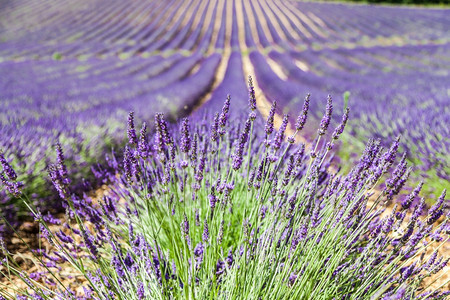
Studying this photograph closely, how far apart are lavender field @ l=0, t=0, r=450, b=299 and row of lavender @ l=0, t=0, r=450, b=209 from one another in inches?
1.8

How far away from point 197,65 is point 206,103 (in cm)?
700

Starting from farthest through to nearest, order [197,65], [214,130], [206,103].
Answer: [197,65], [206,103], [214,130]

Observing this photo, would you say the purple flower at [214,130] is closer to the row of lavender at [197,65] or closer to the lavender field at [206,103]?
the lavender field at [206,103]

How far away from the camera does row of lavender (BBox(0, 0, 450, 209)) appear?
3.87 meters

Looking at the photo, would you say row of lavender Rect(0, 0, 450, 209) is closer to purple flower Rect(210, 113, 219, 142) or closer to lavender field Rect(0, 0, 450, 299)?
lavender field Rect(0, 0, 450, 299)

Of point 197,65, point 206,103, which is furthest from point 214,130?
point 197,65

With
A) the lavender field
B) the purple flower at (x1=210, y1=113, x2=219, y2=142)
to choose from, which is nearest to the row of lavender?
the lavender field

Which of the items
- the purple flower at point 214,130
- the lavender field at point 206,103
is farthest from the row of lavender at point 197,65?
the purple flower at point 214,130

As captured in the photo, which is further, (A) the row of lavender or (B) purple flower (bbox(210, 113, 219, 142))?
(A) the row of lavender

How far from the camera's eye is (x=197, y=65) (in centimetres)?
1242

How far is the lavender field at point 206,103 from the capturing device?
5.08 feet

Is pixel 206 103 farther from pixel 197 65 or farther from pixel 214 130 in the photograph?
pixel 197 65

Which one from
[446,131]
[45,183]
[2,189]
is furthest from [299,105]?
[2,189]

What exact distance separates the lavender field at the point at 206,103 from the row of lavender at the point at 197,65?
5 cm
